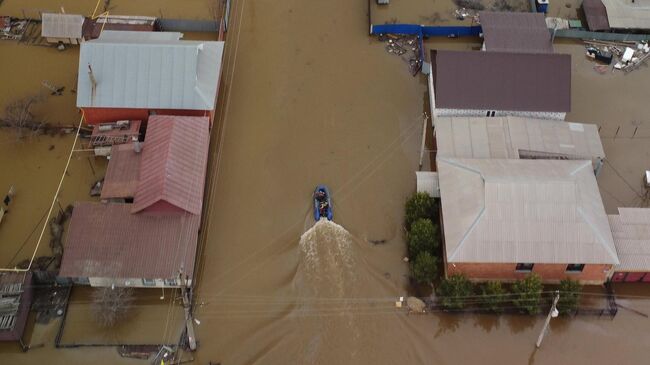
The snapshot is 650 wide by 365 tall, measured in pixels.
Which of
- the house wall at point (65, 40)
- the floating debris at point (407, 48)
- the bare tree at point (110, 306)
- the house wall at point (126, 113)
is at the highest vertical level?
the floating debris at point (407, 48)

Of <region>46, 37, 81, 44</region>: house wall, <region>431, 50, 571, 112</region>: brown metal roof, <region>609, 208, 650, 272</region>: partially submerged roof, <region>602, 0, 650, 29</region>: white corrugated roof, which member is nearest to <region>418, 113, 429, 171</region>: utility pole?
<region>431, 50, 571, 112</region>: brown metal roof

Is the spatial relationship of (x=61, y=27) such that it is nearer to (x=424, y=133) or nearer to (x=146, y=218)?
(x=146, y=218)

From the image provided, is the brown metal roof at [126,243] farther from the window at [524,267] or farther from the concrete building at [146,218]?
the window at [524,267]

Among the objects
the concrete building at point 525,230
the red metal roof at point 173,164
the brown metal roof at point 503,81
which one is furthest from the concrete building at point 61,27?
the concrete building at point 525,230

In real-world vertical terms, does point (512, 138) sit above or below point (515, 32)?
below

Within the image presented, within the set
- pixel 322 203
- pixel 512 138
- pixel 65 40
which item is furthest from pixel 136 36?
pixel 512 138

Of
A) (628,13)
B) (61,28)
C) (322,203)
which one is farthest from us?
(628,13)

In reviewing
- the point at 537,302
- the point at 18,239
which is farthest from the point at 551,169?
the point at 18,239
